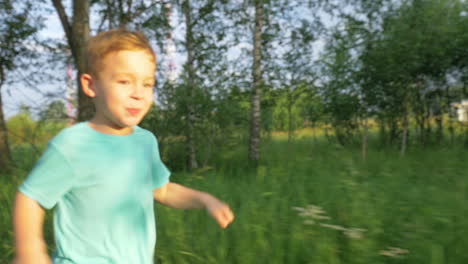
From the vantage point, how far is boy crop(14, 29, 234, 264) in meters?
1.38

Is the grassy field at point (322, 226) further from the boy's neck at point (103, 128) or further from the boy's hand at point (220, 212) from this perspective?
the boy's neck at point (103, 128)

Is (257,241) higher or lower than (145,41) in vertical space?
lower

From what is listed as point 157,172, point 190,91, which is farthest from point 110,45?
point 190,91

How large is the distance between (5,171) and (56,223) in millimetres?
8931

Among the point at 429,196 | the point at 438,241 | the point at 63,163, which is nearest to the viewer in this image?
the point at 63,163

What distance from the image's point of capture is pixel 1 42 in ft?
32.2

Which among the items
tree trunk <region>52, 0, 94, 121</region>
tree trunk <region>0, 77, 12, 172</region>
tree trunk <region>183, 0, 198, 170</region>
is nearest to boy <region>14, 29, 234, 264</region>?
tree trunk <region>52, 0, 94, 121</region>

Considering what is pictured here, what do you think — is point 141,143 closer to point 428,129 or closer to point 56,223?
point 56,223

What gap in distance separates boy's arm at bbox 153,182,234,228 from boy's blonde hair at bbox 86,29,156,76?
60 centimetres

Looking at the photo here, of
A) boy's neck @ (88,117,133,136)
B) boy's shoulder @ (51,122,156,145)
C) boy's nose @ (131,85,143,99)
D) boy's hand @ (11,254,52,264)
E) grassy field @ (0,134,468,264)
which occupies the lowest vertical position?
grassy field @ (0,134,468,264)

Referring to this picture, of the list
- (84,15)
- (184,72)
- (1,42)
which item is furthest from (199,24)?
(1,42)

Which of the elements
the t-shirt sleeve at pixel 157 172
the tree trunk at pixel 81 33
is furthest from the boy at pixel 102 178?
the tree trunk at pixel 81 33

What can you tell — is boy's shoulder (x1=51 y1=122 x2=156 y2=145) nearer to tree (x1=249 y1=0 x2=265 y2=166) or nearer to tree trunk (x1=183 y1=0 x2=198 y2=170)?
tree trunk (x1=183 y1=0 x2=198 y2=170)

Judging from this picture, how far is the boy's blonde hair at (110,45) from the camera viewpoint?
4.94 feet
